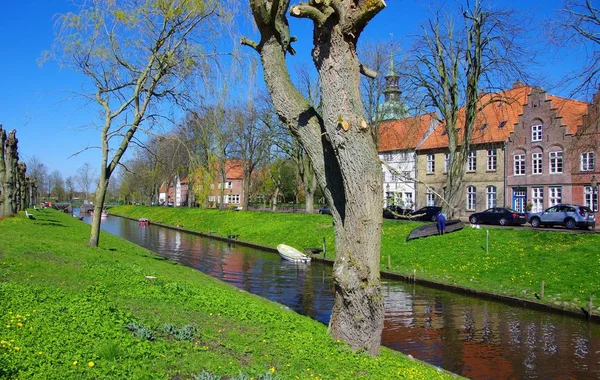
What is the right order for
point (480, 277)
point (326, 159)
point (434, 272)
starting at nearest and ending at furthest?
1. point (326, 159)
2. point (480, 277)
3. point (434, 272)

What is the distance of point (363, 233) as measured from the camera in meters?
7.78

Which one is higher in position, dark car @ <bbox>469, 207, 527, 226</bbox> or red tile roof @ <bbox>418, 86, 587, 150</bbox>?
red tile roof @ <bbox>418, 86, 587, 150</bbox>

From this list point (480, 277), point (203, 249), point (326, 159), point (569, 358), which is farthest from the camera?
point (203, 249)

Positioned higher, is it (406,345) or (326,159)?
(326,159)

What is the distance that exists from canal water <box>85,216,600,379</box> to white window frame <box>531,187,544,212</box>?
28.9 metres

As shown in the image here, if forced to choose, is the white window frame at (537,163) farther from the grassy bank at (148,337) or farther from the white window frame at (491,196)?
the grassy bank at (148,337)

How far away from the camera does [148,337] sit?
21.9ft

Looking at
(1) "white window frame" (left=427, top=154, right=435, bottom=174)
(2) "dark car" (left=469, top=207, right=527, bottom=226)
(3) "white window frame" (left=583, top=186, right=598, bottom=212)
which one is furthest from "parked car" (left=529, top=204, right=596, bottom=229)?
(1) "white window frame" (left=427, top=154, right=435, bottom=174)

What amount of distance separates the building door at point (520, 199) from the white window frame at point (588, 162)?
5590 millimetres

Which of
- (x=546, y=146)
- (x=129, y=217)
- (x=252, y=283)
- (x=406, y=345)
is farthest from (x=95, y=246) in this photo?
(x=129, y=217)

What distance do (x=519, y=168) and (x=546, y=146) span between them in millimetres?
3073

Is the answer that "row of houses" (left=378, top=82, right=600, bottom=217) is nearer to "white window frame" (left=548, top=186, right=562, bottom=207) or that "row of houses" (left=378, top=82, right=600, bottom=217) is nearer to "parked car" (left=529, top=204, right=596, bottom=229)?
"white window frame" (left=548, top=186, right=562, bottom=207)

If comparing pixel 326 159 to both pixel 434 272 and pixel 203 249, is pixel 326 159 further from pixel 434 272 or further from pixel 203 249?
pixel 203 249

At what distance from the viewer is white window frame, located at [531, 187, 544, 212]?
44.3m
